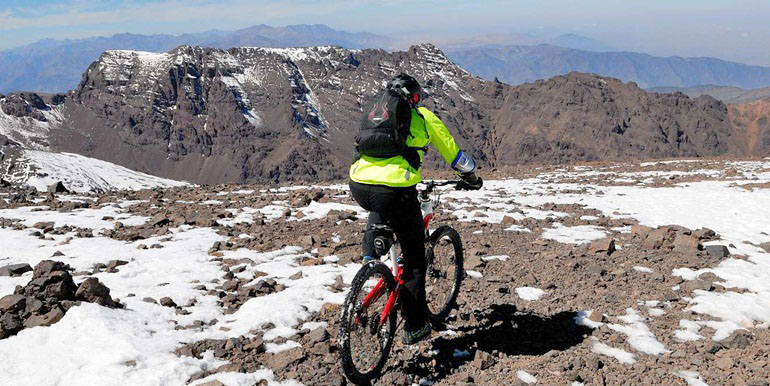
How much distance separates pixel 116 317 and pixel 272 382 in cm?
281

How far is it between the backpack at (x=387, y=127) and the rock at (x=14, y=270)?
757 centimetres

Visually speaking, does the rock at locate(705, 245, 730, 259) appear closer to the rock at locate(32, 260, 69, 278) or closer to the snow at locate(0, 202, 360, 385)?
the snow at locate(0, 202, 360, 385)

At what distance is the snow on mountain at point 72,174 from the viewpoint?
435ft

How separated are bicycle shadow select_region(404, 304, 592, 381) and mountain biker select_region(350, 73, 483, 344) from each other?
1.60ft

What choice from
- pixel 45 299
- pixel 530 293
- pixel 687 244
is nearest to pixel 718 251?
pixel 687 244

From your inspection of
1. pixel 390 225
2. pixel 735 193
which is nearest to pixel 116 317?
pixel 390 225

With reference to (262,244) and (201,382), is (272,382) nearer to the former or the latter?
(201,382)

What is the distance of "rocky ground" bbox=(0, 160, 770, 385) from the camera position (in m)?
6.38

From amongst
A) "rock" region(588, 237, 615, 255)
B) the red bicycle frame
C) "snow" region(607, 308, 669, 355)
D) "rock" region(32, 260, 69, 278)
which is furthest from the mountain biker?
"rock" region(588, 237, 615, 255)

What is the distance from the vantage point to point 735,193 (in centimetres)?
2062

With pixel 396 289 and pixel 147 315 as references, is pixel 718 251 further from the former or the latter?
pixel 147 315

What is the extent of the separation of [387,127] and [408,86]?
1.82 ft

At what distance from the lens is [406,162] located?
5.76 m

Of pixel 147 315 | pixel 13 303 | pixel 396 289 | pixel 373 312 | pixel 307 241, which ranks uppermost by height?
pixel 396 289
